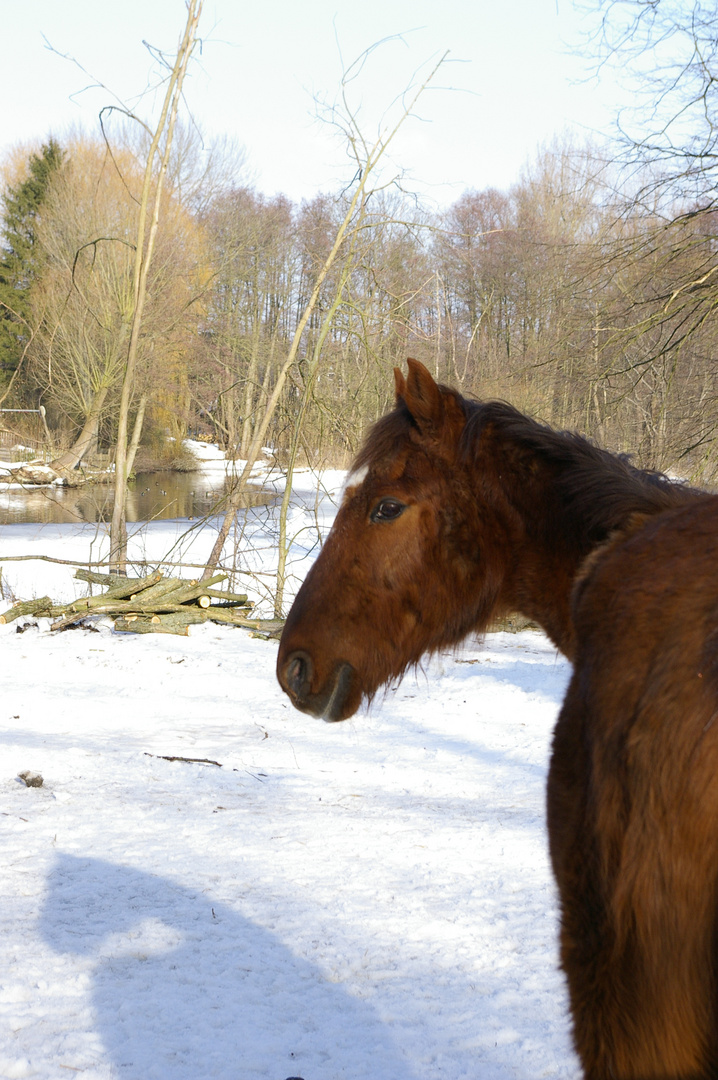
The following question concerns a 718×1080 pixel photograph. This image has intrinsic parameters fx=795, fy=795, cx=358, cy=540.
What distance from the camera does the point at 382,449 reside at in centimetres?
208

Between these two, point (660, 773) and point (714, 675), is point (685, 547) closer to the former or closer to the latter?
point (714, 675)

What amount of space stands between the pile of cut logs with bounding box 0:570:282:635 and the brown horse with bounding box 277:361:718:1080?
6.86 m

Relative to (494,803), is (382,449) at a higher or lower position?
higher

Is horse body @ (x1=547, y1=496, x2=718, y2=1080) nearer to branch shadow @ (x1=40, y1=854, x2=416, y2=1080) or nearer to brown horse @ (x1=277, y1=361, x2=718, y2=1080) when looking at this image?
brown horse @ (x1=277, y1=361, x2=718, y2=1080)

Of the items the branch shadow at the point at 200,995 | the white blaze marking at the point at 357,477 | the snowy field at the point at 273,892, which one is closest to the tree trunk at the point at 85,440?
the snowy field at the point at 273,892

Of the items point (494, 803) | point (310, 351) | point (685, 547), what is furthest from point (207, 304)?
point (685, 547)

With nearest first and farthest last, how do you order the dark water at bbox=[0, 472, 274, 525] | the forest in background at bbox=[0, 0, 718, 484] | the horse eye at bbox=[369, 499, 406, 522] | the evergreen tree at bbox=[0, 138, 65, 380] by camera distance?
the horse eye at bbox=[369, 499, 406, 522] < the forest in background at bbox=[0, 0, 718, 484] < the dark water at bbox=[0, 472, 274, 525] < the evergreen tree at bbox=[0, 138, 65, 380]

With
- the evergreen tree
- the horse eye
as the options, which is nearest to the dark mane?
the horse eye

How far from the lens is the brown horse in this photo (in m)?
1.12

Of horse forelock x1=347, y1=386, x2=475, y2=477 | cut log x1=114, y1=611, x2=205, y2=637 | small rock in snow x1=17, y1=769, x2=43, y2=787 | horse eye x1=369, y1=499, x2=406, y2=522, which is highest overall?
horse forelock x1=347, y1=386, x2=475, y2=477

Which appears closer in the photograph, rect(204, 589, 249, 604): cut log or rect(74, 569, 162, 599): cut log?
rect(74, 569, 162, 599): cut log

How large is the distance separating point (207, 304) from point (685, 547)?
519 inches

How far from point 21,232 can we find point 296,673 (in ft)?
127

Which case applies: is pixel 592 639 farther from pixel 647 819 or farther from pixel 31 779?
pixel 31 779
